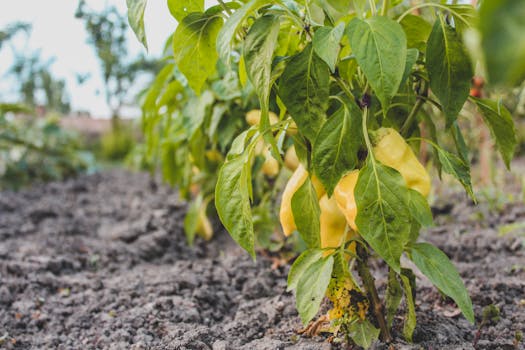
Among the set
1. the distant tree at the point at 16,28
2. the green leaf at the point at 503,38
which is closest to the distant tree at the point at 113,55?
the distant tree at the point at 16,28

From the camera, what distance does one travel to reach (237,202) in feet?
3.12

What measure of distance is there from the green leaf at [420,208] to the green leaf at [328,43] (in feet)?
1.00

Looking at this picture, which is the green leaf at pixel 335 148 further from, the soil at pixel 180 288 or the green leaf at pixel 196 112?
the green leaf at pixel 196 112

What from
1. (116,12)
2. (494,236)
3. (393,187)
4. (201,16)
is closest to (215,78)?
(201,16)

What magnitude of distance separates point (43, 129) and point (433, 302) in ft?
14.6

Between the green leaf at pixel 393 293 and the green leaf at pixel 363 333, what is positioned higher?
the green leaf at pixel 393 293

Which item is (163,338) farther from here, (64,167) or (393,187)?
(64,167)

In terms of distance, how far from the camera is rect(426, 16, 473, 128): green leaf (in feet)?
3.04

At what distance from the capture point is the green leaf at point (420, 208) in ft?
3.12

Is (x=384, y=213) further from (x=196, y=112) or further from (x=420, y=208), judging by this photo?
(x=196, y=112)

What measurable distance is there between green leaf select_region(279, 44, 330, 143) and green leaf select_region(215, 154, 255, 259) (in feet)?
0.43

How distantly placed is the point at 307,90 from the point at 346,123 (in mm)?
92

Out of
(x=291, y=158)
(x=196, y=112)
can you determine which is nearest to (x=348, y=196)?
(x=291, y=158)

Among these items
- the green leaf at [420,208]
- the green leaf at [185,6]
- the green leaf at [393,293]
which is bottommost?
the green leaf at [393,293]
